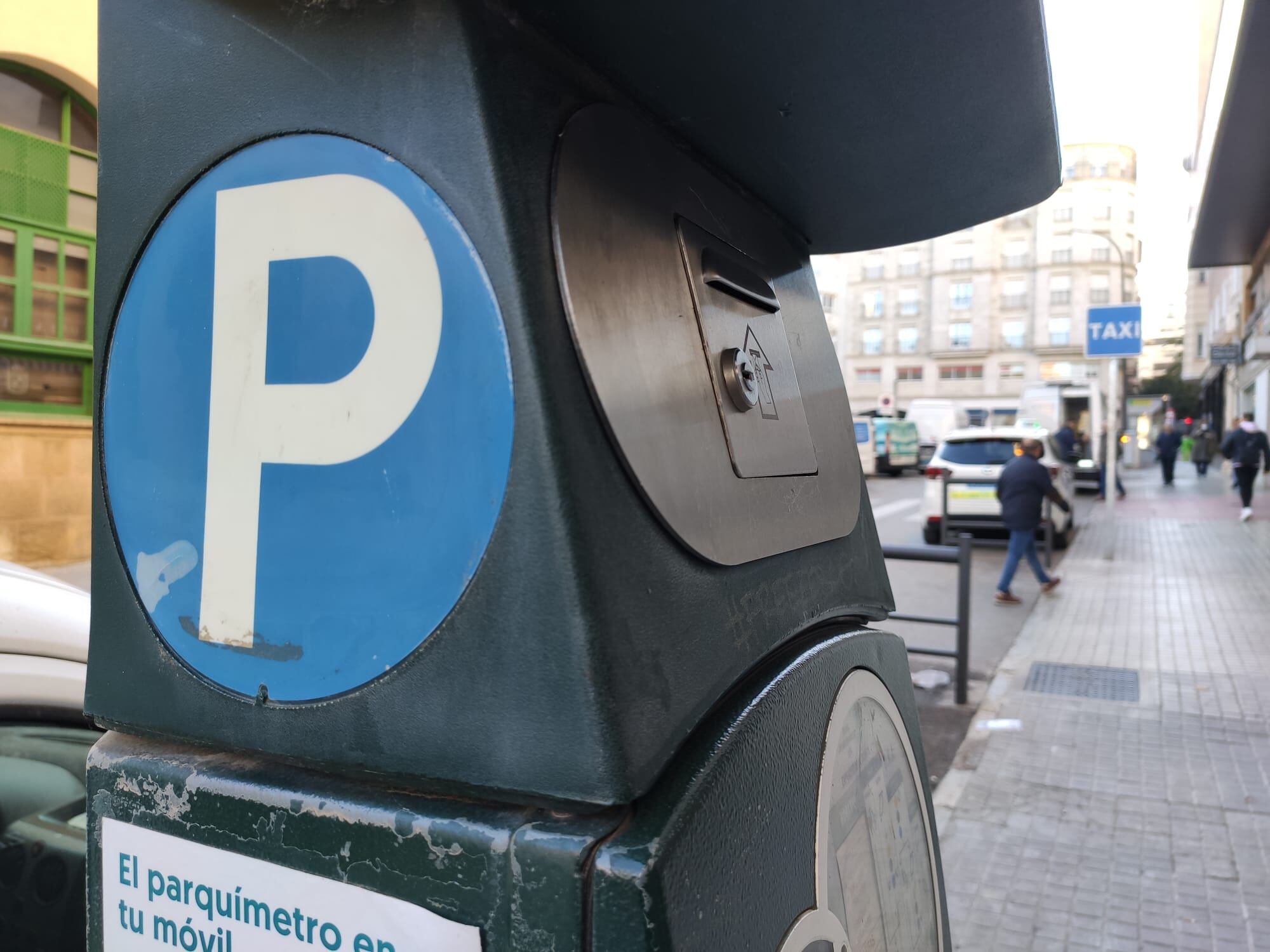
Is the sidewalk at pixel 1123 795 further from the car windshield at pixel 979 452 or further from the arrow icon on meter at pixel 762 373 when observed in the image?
the car windshield at pixel 979 452

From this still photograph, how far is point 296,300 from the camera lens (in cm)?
89

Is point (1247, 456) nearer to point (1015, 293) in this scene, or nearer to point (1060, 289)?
point (1060, 289)

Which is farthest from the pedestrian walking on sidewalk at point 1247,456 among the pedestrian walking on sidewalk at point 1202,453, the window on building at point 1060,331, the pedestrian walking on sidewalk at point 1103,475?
the window on building at point 1060,331

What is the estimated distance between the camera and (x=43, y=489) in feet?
35.1

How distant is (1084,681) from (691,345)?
6222 millimetres

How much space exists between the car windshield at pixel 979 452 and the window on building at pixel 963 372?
1820 inches

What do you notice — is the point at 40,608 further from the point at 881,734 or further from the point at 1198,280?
the point at 1198,280

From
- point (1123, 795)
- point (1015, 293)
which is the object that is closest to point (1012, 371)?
point (1015, 293)

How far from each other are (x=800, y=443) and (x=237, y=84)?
32.5 inches

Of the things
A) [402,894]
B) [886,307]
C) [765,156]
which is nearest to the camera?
[402,894]

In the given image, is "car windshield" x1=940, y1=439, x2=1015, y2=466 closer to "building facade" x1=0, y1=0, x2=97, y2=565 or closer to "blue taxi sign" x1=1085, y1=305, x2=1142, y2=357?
"blue taxi sign" x1=1085, y1=305, x2=1142, y2=357

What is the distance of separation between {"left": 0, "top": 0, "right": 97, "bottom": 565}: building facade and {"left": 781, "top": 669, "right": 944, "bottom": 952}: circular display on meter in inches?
419

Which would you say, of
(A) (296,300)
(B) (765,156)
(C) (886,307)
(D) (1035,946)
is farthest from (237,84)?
(C) (886,307)

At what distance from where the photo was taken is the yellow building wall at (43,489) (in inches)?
406
